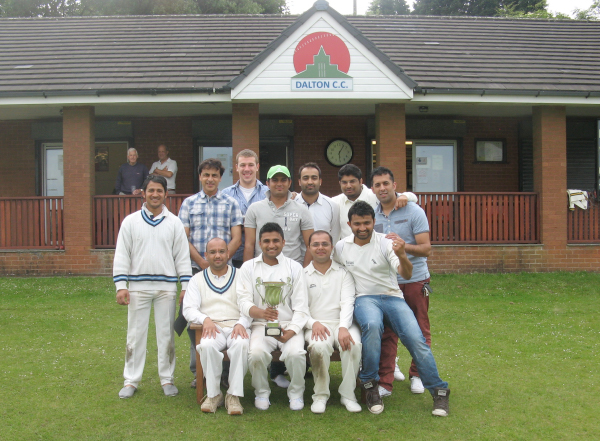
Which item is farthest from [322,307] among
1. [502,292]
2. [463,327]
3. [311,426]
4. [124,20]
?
[124,20]

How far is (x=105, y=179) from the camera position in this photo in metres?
13.6

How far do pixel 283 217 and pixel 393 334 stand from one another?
4.54 ft

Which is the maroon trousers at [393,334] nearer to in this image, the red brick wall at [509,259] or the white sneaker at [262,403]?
the white sneaker at [262,403]

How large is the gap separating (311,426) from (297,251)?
1.60 meters

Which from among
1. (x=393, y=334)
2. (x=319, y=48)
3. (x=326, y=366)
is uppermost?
(x=319, y=48)

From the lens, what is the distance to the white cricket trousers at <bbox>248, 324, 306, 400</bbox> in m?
4.52

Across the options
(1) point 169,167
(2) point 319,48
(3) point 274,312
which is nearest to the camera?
(3) point 274,312

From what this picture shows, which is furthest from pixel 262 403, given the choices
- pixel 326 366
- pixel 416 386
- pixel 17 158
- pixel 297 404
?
pixel 17 158

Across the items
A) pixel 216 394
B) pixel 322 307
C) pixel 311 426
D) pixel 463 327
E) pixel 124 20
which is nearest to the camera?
pixel 311 426

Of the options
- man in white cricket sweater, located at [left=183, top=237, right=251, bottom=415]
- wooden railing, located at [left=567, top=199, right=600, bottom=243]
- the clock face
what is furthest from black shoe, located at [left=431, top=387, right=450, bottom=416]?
the clock face

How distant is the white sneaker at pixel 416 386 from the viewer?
4898mm

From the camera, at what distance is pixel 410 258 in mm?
4953

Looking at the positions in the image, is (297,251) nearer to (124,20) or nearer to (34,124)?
(34,124)

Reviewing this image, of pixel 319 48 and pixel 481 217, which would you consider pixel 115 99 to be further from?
pixel 481 217
